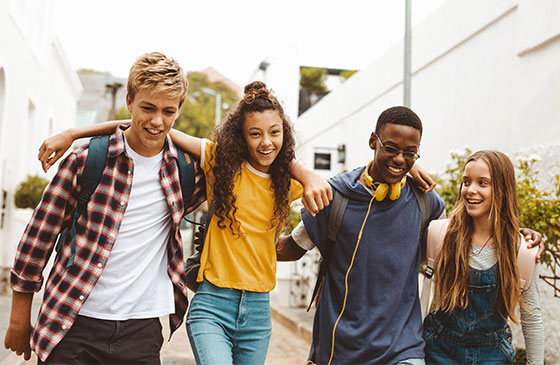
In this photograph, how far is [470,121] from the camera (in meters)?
8.49

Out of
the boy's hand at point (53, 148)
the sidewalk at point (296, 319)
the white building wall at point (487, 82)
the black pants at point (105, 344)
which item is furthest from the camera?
the sidewalk at point (296, 319)

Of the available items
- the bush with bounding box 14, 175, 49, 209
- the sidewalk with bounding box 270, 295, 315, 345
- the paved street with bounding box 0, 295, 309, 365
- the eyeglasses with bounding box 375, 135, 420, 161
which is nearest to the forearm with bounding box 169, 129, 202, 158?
the eyeglasses with bounding box 375, 135, 420, 161

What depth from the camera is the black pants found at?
250cm

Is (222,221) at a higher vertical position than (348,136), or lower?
lower

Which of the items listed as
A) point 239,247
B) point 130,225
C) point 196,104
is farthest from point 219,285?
point 196,104

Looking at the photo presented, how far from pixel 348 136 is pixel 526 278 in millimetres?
12173

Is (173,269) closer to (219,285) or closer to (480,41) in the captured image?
(219,285)

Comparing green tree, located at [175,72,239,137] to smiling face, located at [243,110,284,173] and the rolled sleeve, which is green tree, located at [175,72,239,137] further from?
the rolled sleeve

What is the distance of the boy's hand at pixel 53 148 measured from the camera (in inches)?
110

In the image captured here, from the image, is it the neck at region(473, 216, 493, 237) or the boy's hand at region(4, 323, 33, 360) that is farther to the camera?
the neck at region(473, 216, 493, 237)

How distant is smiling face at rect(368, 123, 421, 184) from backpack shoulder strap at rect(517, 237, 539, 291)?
76 cm

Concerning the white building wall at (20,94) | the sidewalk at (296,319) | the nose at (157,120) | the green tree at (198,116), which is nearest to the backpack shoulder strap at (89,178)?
the nose at (157,120)

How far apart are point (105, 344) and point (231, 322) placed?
0.63 m

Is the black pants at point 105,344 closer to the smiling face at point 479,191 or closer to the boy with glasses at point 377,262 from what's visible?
the boy with glasses at point 377,262
